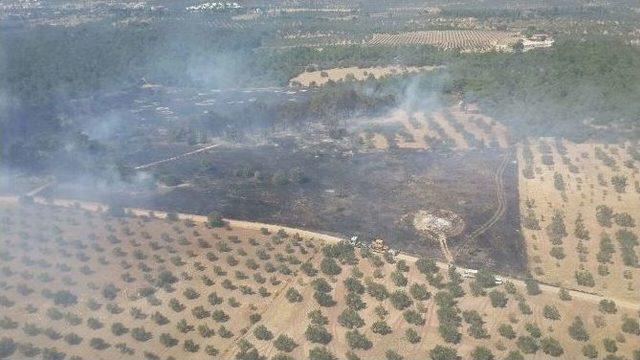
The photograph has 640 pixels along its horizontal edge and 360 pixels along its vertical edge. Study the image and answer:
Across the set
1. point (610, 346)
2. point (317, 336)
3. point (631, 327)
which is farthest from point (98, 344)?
point (631, 327)

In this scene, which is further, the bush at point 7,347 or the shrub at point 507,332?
the shrub at point 507,332

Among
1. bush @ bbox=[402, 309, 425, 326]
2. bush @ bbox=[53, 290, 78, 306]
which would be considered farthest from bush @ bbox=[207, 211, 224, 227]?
bush @ bbox=[402, 309, 425, 326]

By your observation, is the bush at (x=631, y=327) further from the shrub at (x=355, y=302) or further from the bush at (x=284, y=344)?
the bush at (x=284, y=344)

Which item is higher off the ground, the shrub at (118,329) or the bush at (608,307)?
the shrub at (118,329)

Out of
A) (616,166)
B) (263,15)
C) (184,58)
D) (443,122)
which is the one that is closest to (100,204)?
(443,122)

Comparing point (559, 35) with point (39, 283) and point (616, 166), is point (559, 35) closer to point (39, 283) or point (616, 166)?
point (616, 166)

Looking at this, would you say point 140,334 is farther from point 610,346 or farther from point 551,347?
point 610,346

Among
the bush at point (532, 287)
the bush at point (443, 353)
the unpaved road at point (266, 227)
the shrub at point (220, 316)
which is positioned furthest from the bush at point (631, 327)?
the shrub at point (220, 316)
